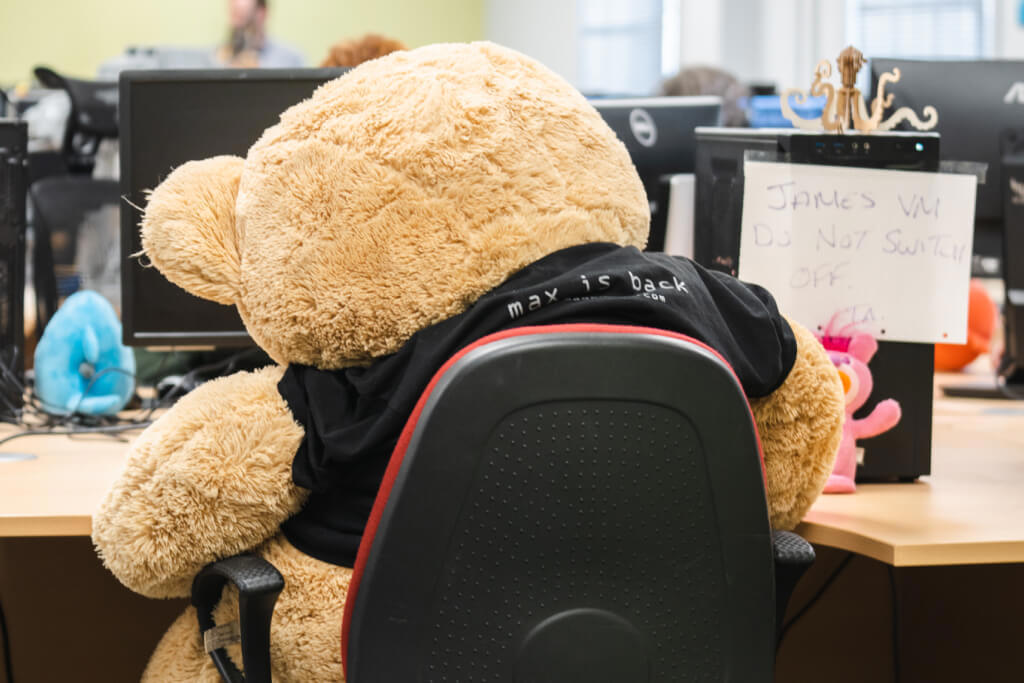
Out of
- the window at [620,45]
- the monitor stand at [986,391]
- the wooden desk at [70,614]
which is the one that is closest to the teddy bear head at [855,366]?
the monitor stand at [986,391]

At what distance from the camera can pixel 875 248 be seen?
1190 millimetres

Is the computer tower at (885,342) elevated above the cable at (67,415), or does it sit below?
above

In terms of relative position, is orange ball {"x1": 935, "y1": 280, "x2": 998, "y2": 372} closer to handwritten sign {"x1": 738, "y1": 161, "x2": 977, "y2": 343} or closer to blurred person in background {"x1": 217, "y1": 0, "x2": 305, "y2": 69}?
handwritten sign {"x1": 738, "y1": 161, "x2": 977, "y2": 343}

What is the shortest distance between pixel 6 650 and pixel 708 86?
261cm

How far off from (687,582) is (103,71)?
14.6 feet

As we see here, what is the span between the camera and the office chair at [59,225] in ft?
6.93

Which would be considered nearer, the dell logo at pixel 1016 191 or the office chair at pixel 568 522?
the office chair at pixel 568 522

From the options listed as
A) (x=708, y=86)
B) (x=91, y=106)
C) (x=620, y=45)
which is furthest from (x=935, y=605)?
(x=620, y=45)

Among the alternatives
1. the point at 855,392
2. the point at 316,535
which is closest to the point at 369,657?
the point at 316,535

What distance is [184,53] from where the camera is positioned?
16.2 feet

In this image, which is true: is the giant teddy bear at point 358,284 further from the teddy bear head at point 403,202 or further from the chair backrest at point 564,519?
the chair backrest at point 564,519

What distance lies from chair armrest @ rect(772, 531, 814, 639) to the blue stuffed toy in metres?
0.97

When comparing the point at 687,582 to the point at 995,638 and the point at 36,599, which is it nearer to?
the point at 995,638

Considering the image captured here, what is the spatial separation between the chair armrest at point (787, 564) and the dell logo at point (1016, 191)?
957mm
